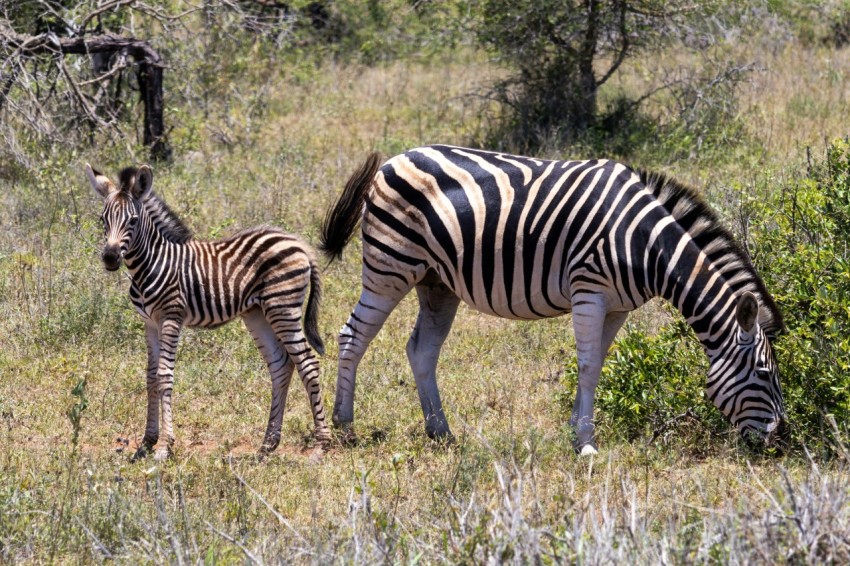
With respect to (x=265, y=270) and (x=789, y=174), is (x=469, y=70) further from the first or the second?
(x=265, y=270)

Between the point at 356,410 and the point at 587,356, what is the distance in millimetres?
1901

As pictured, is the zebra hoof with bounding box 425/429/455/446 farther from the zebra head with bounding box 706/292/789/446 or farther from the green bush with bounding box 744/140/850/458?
the green bush with bounding box 744/140/850/458

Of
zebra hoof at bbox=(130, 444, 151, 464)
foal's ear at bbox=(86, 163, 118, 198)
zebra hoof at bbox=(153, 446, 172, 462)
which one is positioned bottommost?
zebra hoof at bbox=(130, 444, 151, 464)

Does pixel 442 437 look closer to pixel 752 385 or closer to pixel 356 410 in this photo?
pixel 356 410

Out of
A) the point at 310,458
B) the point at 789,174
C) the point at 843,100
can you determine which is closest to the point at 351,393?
the point at 310,458

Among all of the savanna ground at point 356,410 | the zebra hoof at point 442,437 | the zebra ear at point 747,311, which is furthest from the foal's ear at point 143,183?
the zebra ear at point 747,311

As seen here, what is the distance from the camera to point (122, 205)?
283 inches

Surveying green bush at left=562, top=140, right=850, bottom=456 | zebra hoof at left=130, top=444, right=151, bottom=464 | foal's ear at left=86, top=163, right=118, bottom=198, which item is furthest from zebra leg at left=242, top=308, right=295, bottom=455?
green bush at left=562, top=140, right=850, bottom=456

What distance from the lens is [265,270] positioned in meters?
7.48

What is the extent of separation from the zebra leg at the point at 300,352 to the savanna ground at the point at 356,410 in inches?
9.4

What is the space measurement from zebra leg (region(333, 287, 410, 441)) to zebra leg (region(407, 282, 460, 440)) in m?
0.26

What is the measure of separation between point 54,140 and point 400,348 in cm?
491

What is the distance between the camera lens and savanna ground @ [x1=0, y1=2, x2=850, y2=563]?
15.0 feet

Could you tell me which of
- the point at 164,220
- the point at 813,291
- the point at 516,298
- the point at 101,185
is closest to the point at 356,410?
the point at 516,298
